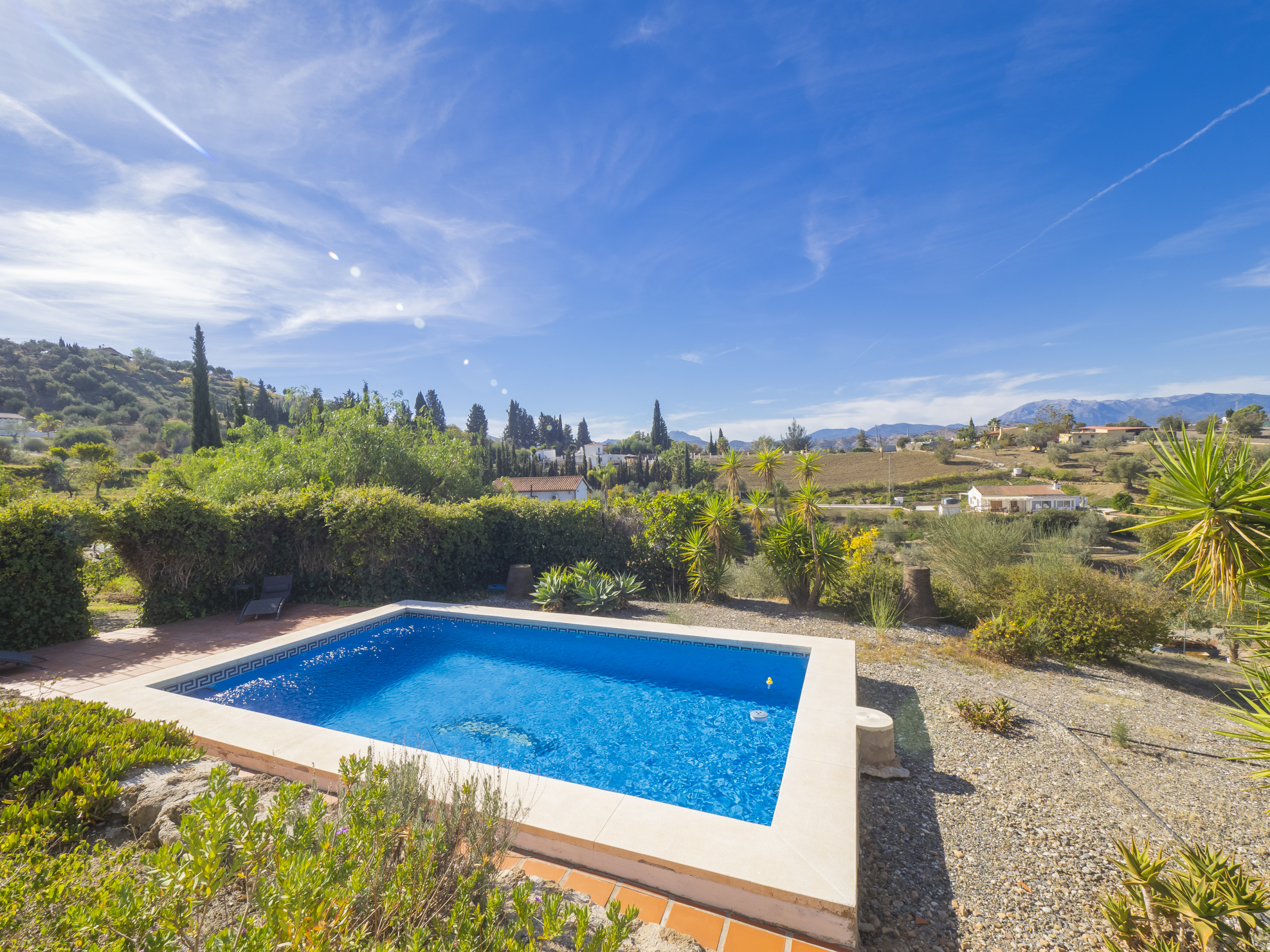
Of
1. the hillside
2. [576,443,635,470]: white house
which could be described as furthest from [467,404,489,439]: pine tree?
the hillside

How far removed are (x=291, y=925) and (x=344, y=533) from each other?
8.42 m

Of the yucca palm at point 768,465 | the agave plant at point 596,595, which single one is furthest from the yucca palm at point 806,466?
the agave plant at point 596,595

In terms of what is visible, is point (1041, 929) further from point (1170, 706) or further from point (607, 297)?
point (607, 297)

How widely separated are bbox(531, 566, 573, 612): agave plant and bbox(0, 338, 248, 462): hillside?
45634 millimetres

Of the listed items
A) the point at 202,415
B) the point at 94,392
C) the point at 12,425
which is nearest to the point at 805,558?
the point at 202,415

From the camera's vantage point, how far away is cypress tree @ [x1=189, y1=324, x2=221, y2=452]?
25.5m

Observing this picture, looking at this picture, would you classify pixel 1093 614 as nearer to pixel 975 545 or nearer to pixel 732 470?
pixel 975 545

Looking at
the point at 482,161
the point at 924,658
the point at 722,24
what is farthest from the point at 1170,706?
the point at 482,161

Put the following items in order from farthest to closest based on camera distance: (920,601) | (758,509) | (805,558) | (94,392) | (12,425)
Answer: (94,392), (12,425), (758,509), (805,558), (920,601)

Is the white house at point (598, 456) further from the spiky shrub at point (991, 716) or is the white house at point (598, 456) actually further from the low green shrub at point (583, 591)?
the spiky shrub at point (991, 716)

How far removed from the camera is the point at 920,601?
785 centimetres

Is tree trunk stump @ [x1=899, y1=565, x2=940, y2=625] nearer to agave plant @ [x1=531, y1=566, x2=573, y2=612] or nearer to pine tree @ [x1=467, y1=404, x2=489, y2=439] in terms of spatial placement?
agave plant @ [x1=531, y1=566, x2=573, y2=612]

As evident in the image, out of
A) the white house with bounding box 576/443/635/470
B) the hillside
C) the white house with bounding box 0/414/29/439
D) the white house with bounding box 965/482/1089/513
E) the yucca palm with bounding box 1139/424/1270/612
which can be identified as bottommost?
the white house with bounding box 965/482/1089/513

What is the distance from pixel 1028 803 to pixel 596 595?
5980 mm
